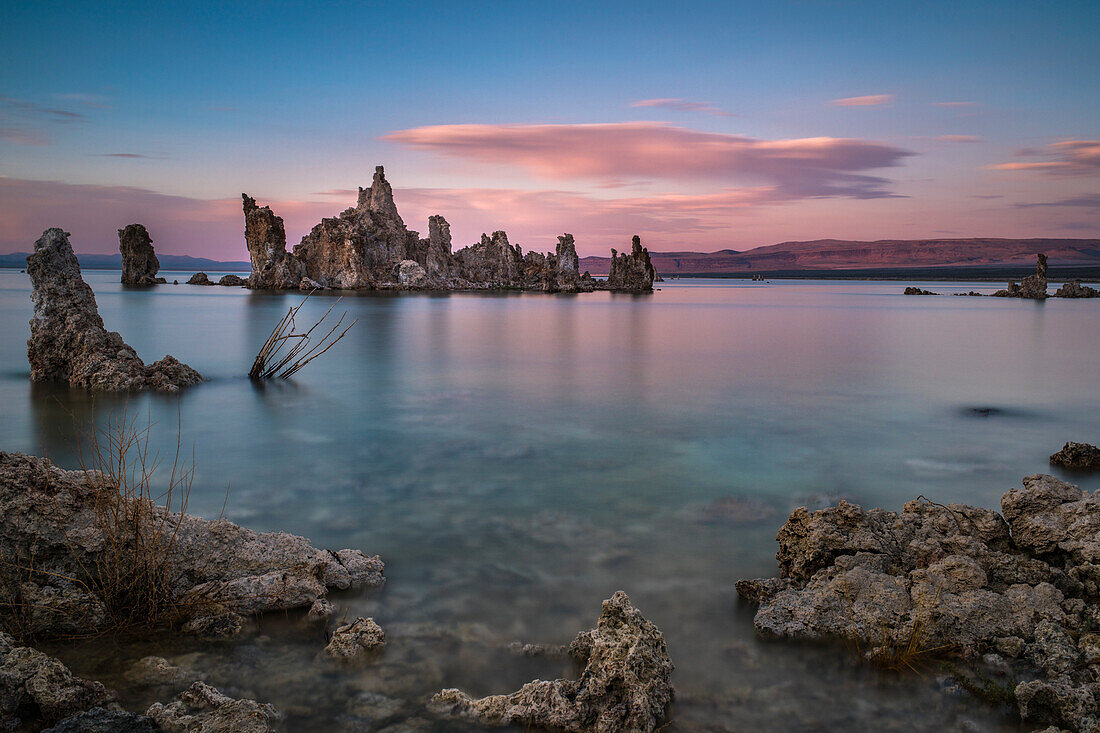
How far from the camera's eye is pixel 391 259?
7962cm

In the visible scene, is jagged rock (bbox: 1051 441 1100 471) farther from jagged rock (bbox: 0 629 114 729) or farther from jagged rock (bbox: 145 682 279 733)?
jagged rock (bbox: 0 629 114 729)

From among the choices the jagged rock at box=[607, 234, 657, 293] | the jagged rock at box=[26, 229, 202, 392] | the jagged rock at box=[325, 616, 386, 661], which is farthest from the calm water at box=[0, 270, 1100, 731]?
the jagged rock at box=[607, 234, 657, 293]

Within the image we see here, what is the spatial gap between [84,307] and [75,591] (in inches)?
395

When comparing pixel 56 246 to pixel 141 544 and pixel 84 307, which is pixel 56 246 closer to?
pixel 84 307

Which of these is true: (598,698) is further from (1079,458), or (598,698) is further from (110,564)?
(1079,458)

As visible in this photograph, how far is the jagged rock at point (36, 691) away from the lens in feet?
9.20

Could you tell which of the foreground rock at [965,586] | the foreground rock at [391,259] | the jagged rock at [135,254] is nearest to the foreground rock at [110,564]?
the foreground rock at [965,586]

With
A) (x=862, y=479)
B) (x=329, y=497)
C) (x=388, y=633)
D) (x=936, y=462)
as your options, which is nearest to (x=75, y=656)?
(x=388, y=633)

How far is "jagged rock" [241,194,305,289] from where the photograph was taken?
69.4 metres

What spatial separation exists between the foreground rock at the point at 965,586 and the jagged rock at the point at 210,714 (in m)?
2.91

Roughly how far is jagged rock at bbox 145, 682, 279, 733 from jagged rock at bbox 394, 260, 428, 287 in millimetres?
76003

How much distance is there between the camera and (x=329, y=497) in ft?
21.6

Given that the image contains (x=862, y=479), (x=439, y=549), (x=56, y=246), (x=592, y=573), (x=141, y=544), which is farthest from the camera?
(x=56, y=246)

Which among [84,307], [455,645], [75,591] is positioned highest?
[84,307]
